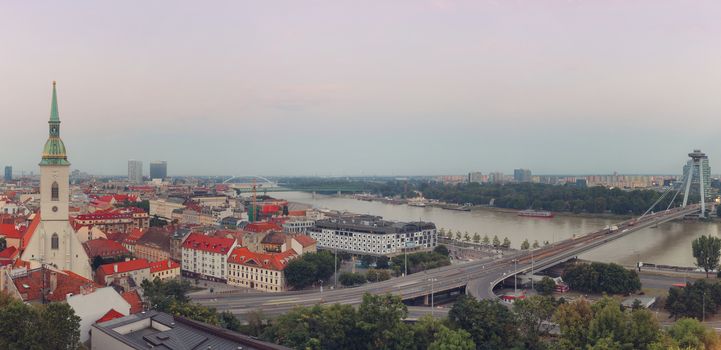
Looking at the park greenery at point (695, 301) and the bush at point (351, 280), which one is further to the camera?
the bush at point (351, 280)

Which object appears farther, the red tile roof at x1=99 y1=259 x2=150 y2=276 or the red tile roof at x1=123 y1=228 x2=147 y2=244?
the red tile roof at x1=123 y1=228 x2=147 y2=244

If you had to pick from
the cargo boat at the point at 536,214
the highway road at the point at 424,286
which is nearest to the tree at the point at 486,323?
the highway road at the point at 424,286

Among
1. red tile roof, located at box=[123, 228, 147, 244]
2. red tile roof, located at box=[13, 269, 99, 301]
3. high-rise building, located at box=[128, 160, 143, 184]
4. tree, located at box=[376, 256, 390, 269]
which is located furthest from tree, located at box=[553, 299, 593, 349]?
high-rise building, located at box=[128, 160, 143, 184]

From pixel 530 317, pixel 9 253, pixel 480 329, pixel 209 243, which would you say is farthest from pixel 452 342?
pixel 9 253

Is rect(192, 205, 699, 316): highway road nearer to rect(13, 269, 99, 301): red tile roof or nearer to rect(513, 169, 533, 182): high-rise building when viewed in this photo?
rect(13, 269, 99, 301): red tile roof

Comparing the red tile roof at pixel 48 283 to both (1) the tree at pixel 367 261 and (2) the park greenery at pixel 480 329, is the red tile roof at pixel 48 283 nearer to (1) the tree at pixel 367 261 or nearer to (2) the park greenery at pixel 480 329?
(2) the park greenery at pixel 480 329

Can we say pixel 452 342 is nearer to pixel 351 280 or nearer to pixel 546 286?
pixel 351 280
